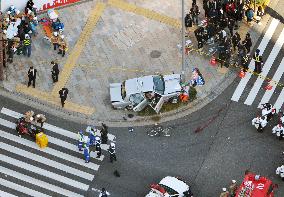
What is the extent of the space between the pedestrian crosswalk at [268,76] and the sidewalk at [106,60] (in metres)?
0.90

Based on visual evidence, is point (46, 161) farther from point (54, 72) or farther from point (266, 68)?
point (266, 68)

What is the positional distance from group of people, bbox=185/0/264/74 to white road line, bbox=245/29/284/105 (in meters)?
0.57

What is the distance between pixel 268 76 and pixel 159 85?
804 cm

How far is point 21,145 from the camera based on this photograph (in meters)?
54.2

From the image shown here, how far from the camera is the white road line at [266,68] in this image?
5747 centimetres

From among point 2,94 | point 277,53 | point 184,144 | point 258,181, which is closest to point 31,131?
point 2,94

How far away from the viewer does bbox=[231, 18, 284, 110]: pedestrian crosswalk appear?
2259 inches

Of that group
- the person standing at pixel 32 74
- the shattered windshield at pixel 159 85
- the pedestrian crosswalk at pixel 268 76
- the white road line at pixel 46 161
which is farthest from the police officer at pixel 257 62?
the person standing at pixel 32 74

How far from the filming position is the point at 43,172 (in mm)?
52688

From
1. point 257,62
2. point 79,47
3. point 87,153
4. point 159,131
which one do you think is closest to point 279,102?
point 257,62

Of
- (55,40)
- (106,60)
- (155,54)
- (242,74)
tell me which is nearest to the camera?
(242,74)

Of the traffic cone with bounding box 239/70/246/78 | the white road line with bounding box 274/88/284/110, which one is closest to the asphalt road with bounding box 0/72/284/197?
the white road line with bounding box 274/88/284/110

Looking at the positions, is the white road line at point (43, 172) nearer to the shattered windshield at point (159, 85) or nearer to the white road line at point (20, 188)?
the white road line at point (20, 188)

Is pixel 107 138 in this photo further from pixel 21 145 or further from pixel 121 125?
pixel 21 145
